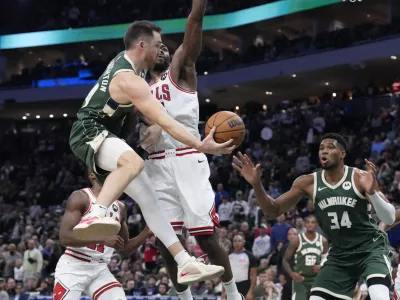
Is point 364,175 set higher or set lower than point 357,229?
higher

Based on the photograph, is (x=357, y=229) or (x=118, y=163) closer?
(x=118, y=163)

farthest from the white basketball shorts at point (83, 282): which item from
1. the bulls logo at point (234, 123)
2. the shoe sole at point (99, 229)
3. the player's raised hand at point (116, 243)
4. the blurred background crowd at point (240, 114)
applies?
the blurred background crowd at point (240, 114)

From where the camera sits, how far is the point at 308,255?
529 inches

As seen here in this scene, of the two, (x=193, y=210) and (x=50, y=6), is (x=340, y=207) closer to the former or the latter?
(x=193, y=210)

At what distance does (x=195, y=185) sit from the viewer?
814 centimetres

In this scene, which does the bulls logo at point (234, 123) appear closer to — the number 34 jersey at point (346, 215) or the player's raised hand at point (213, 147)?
the player's raised hand at point (213, 147)

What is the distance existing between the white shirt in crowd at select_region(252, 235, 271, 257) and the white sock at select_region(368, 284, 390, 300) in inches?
365

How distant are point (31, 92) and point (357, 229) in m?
30.4

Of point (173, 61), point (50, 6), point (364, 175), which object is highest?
point (50, 6)

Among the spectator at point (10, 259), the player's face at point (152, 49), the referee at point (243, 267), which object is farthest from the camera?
the spectator at point (10, 259)

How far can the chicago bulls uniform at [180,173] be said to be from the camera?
26.7 ft

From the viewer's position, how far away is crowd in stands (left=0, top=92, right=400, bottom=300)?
16828 millimetres

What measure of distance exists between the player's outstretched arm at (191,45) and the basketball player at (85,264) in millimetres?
1559

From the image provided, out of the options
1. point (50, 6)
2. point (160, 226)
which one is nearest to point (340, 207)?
point (160, 226)
